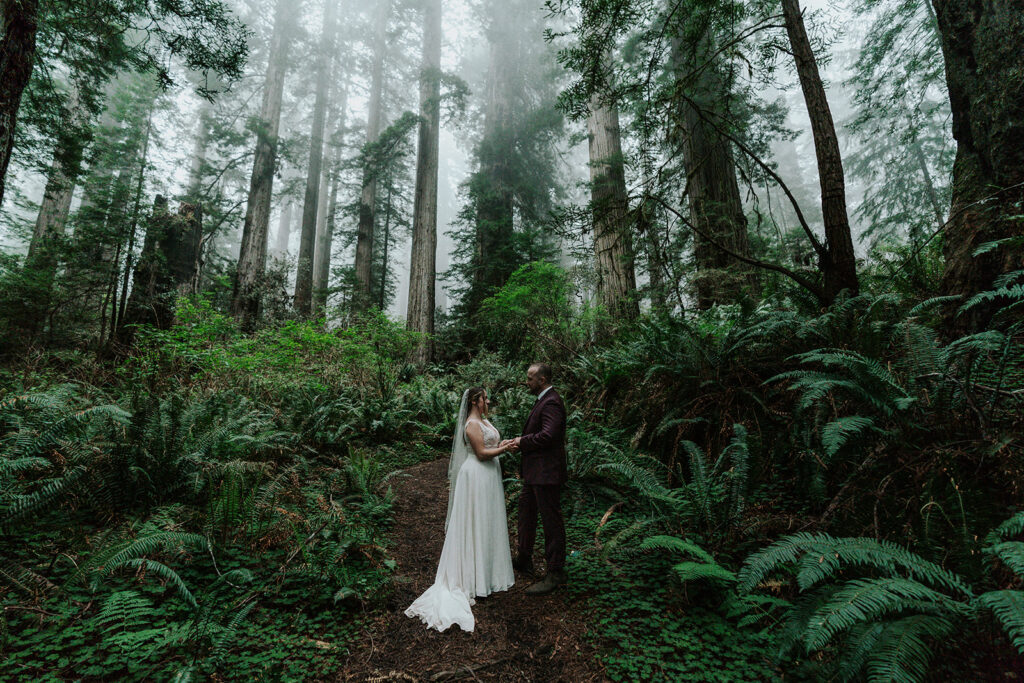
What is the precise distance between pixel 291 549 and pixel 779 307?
596cm

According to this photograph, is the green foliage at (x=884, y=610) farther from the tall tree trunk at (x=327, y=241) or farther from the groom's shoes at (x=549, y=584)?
the tall tree trunk at (x=327, y=241)

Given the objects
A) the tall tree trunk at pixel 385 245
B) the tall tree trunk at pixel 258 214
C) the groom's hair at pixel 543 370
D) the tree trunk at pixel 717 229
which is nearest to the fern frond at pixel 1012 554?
the groom's hair at pixel 543 370

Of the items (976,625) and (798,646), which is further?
(798,646)

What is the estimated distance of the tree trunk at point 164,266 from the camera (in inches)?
363

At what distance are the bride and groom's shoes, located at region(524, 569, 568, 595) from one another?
29 centimetres

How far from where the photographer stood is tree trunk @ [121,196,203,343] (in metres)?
9.21

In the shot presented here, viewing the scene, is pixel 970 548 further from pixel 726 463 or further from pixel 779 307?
pixel 779 307

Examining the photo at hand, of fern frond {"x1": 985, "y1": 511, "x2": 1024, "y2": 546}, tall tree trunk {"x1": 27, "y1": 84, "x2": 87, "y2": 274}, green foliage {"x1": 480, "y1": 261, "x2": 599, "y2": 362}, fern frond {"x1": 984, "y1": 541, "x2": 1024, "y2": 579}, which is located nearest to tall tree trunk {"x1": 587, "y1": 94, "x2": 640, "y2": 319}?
green foliage {"x1": 480, "y1": 261, "x2": 599, "y2": 362}

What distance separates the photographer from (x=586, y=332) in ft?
29.3

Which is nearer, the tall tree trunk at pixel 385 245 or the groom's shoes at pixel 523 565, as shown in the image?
the groom's shoes at pixel 523 565

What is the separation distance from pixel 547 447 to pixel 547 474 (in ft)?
0.68

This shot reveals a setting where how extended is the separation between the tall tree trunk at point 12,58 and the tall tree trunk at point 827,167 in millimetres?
7834

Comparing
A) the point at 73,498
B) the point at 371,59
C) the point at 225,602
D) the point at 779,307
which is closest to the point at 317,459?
the point at 73,498

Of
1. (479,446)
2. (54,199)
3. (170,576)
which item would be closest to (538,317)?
(479,446)
